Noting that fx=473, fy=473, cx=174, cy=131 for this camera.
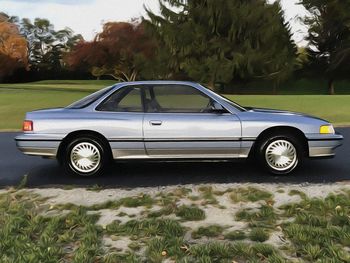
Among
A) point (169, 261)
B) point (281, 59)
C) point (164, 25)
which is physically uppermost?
point (164, 25)

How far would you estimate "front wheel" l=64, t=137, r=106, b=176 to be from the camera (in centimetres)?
661

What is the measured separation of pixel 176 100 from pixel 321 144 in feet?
7.08

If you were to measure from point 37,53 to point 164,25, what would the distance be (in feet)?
165

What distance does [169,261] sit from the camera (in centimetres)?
368

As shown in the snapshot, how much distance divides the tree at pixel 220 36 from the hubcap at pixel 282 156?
104 ft

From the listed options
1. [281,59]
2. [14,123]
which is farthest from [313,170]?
[281,59]

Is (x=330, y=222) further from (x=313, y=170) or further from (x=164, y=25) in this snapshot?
(x=164, y=25)

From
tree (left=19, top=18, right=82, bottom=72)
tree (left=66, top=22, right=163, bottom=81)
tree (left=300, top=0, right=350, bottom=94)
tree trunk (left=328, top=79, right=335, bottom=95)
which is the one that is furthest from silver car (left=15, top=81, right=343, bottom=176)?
tree (left=19, top=18, right=82, bottom=72)

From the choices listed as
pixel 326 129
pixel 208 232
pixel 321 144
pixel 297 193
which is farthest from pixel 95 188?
pixel 326 129

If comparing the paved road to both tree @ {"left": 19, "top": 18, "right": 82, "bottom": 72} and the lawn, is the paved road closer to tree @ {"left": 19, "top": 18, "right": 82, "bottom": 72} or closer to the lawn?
the lawn

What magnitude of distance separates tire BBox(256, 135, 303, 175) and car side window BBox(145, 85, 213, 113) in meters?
1.00

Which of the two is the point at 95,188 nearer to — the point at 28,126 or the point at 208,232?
the point at 28,126

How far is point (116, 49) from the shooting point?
55.8 m

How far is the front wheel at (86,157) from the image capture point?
260 inches
